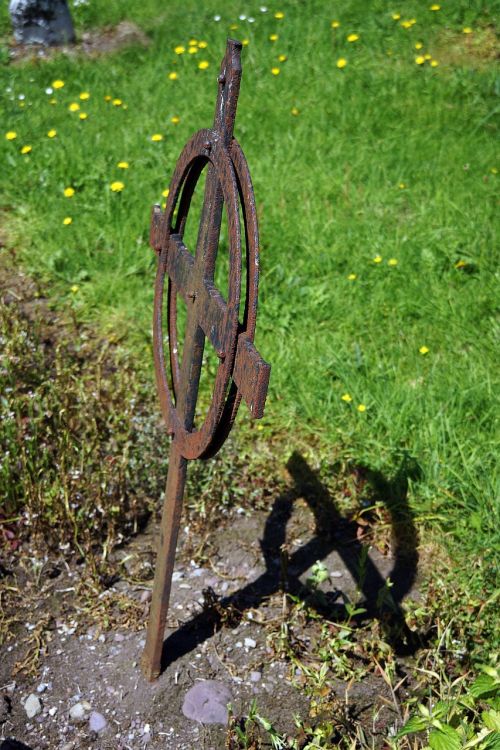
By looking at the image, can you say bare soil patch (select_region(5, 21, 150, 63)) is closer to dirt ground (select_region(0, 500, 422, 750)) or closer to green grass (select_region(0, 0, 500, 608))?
green grass (select_region(0, 0, 500, 608))

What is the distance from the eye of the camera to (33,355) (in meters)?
3.41

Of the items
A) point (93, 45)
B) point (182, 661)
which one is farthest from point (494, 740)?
point (93, 45)

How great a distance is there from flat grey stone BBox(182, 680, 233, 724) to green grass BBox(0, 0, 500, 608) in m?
0.87

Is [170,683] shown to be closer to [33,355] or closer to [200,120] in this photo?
[33,355]

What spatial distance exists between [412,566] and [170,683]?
2.93 feet

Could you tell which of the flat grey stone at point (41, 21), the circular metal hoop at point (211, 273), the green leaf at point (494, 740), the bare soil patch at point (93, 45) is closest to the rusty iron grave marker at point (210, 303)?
the circular metal hoop at point (211, 273)

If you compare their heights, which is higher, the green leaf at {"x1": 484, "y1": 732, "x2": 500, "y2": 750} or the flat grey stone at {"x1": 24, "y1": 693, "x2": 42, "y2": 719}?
the green leaf at {"x1": 484, "y1": 732, "x2": 500, "y2": 750}

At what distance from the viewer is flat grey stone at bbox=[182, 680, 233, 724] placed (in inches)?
91.7

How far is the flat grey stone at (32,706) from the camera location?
2344 millimetres

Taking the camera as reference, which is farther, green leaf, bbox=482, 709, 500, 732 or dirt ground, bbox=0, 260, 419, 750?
dirt ground, bbox=0, 260, 419, 750

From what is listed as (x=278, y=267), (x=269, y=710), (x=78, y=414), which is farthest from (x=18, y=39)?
(x=269, y=710)

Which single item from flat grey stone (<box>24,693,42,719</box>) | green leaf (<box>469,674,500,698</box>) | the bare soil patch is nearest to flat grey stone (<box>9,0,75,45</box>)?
the bare soil patch

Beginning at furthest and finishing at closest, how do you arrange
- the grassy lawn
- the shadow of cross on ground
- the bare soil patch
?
the bare soil patch, the grassy lawn, the shadow of cross on ground

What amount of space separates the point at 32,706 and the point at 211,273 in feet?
4.55
